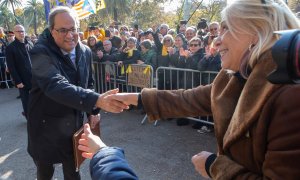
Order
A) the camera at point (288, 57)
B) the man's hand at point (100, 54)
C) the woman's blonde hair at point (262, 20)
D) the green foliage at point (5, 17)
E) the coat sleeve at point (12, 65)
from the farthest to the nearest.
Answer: the green foliage at point (5, 17)
the man's hand at point (100, 54)
the coat sleeve at point (12, 65)
the woman's blonde hair at point (262, 20)
the camera at point (288, 57)

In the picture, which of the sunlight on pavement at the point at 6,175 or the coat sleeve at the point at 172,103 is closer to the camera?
the coat sleeve at the point at 172,103

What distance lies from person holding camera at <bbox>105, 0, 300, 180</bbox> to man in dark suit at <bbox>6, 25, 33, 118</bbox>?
17.4ft

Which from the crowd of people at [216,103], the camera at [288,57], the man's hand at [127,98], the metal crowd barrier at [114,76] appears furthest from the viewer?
the metal crowd barrier at [114,76]

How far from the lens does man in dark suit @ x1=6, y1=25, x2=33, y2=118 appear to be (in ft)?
20.8

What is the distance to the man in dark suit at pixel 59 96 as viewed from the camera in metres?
2.48

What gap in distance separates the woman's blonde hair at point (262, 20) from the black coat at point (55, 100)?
1352mm

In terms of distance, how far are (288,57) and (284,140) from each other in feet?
1.77

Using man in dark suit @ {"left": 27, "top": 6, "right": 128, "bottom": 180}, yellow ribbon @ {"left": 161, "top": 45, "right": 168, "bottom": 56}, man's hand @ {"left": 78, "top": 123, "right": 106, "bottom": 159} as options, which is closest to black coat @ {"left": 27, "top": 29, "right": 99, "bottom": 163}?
man in dark suit @ {"left": 27, "top": 6, "right": 128, "bottom": 180}

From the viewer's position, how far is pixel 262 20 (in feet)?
4.79

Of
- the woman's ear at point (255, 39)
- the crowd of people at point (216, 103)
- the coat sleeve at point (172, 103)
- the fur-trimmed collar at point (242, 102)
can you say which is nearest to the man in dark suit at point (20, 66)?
the crowd of people at point (216, 103)

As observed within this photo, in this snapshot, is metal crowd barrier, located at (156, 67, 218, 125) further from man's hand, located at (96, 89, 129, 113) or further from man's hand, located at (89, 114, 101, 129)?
man's hand, located at (96, 89, 129, 113)

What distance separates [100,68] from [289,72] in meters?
7.53

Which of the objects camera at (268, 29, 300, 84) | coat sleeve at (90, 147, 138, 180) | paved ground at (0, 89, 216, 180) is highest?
camera at (268, 29, 300, 84)

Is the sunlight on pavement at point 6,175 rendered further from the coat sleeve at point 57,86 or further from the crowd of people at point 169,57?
the coat sleeve at point 57,86
